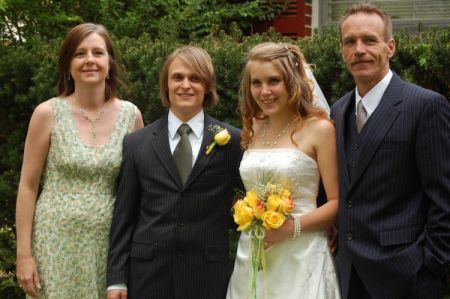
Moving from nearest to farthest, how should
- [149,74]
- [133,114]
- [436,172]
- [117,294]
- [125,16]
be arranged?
[436,172]
[117,294]
[133,114]
[149,74]
[125,16]

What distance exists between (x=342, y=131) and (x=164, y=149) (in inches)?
41.7

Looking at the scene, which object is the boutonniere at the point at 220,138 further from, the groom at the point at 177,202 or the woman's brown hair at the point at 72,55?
the woman's brown hair at the point at 72,55

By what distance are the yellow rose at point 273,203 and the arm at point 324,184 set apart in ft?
0.74

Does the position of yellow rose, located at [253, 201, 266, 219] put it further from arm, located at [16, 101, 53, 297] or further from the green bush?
the green bush

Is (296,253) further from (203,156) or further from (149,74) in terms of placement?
(149,74)

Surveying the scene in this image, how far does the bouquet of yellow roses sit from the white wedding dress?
A: 0.14m

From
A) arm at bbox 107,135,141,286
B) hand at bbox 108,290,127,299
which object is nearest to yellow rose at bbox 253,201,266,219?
arm at bbox 107,135,141,286

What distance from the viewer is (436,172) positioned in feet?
12.4

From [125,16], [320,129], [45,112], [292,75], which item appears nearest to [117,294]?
[45,112]

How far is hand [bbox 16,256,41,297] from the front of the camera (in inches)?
186

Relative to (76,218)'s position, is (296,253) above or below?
below

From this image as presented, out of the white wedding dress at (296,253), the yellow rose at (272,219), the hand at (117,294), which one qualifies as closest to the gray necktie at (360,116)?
the white wedding dress at (296,253)

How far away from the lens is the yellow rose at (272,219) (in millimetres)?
4043

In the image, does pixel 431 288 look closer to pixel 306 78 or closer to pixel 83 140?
pixel 306 78
